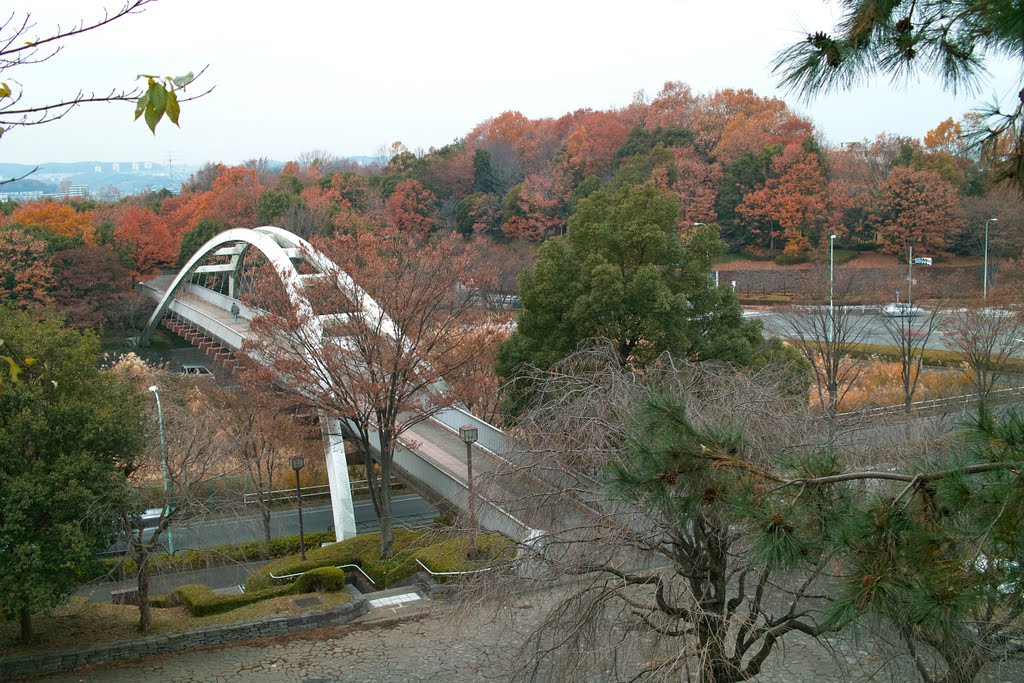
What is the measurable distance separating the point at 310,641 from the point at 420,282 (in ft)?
21.9

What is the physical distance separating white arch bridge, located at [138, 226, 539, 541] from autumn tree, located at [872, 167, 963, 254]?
27.4 metres

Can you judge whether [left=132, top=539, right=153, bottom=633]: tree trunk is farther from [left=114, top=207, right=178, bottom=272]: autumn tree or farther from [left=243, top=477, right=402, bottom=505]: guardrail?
[left=114, top=207, right=178, bottom=272]: autumn tree

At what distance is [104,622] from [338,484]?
626cm

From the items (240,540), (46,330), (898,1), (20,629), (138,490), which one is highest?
(898,1)

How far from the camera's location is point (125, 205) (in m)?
53.3

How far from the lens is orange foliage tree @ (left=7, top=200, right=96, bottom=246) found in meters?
39.4

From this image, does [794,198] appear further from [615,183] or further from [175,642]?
[175,642]

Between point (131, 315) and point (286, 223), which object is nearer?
point (131, 315)

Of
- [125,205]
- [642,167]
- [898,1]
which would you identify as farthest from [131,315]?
[898,1]

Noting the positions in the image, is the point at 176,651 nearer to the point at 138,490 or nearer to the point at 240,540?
the point at 138,490

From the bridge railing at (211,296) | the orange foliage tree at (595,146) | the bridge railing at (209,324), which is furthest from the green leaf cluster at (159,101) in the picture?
the orange foliage tree at (595,146)

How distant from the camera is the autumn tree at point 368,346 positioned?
15148 mm

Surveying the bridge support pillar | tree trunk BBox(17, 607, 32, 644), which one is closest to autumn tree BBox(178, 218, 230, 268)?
the bridge support pillar

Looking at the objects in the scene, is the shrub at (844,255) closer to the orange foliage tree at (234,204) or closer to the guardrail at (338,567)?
the orange foliage tree at (234,204)
